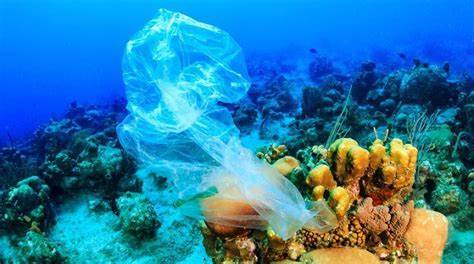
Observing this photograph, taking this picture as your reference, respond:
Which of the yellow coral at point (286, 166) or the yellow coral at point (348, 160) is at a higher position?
the yellow coral at point (348, 160)

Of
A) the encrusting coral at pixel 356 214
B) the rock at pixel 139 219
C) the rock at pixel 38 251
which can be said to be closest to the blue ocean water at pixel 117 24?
the rock at pixel 38 251

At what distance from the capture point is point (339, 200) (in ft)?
10.5

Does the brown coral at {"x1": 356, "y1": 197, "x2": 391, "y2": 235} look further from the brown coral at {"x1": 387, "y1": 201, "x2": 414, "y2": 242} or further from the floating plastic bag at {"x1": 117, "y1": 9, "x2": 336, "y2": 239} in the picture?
the floating plastic bag at {"x1": 117, "y1": 9, "x2": 336, "y2": 239}

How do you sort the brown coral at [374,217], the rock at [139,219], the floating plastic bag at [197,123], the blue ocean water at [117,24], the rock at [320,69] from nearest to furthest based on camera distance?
1. the floating plastic bag at [197,123]
2. the brown coral at [374,217]
3. the rock at [139,219]
4. the rock at [320,69]
5. the blue ocean water at [117,24]

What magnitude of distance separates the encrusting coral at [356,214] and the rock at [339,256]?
1.5 inches

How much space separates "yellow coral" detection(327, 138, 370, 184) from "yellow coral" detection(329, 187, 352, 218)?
0.22 m

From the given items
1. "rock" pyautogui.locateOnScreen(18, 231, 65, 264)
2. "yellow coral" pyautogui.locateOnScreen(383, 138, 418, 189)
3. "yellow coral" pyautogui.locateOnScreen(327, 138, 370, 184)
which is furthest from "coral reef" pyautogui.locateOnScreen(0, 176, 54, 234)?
"yellow coral" pyautogui.locateOnScreen(383, 138, 418, 189)

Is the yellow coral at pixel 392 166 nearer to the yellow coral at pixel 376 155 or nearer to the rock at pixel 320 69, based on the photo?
the yellow coral at pixel 376 155

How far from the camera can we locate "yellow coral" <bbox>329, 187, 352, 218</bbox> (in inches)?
126

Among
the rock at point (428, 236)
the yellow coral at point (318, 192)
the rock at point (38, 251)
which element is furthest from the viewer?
the rock at point (38, 251)

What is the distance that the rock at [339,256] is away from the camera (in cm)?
333

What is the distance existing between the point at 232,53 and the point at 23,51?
116867mm

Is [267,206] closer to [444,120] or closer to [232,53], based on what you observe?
[232,53]

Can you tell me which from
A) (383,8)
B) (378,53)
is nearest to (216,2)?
(383,8)
